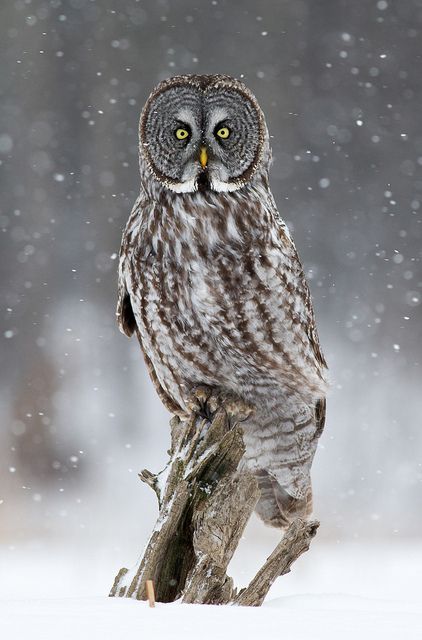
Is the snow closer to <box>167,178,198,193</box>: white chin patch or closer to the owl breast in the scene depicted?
the owl breast

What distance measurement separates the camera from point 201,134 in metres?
2.72

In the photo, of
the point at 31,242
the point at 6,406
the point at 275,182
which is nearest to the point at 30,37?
the point at 31,242

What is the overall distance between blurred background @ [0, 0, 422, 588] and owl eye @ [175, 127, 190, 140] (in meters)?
3.61

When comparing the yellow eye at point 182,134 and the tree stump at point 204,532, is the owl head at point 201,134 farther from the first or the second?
the tree stump at point 204,532

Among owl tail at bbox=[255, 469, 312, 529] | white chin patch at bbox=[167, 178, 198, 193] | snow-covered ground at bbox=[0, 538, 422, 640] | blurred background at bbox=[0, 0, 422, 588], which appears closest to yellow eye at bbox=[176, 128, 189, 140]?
white chin patch at bbox=[167, 178, 198, 193]

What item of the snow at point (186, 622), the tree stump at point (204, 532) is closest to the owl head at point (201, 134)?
the tree stump at point (204, 532)

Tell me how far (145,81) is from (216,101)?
5294mm

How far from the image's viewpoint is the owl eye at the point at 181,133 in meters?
2.73

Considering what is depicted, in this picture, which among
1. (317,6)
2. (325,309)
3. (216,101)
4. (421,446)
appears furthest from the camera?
(317,6)

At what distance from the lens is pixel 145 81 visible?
307 inches

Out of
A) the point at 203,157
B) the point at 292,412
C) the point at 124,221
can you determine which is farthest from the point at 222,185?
the point at 124,221

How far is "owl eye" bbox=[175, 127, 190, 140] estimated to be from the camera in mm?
2729

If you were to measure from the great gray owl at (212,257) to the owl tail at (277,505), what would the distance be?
0.37m

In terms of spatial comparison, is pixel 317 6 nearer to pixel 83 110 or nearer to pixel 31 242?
pixel 83 110
